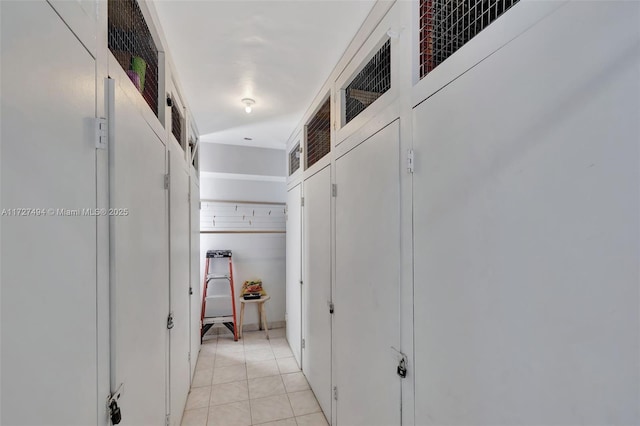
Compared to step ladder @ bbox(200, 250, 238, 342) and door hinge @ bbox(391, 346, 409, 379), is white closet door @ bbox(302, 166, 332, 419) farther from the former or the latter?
step ladder @ bbox(200, 250, 238, 342)

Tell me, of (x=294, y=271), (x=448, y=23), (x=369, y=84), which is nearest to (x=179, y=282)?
(x=294, y=271)

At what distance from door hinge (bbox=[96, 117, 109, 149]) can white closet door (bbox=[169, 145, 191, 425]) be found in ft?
3.12

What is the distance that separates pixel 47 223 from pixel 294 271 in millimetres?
2703

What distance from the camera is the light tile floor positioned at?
227cm

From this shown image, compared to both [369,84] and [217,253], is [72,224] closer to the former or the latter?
[369,84]

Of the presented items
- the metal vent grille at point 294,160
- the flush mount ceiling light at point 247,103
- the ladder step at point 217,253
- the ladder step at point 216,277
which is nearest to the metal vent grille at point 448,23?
the flush mount ceiling light at point 247,103

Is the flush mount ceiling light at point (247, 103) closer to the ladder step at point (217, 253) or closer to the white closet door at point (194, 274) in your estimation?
the white closet door at point (194, 274)

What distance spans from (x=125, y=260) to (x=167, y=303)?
0.79 m

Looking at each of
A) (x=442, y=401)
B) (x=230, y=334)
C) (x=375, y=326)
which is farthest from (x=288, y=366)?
(x=442, y=401)

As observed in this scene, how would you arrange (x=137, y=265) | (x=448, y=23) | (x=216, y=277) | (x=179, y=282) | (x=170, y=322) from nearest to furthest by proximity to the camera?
1. (x=448, y=23)
2. (x=137, y=265)
3. (x=170, y=322)
4. (x=179, y=282)
5. (x=216, y=277)

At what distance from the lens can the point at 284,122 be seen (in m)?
3.12

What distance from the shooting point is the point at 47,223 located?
639 millimetres

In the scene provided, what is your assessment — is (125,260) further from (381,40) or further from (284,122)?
(284,122)

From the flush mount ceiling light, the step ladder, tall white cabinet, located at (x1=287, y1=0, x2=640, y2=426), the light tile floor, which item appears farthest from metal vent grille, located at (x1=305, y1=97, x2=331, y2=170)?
the light tile floor
